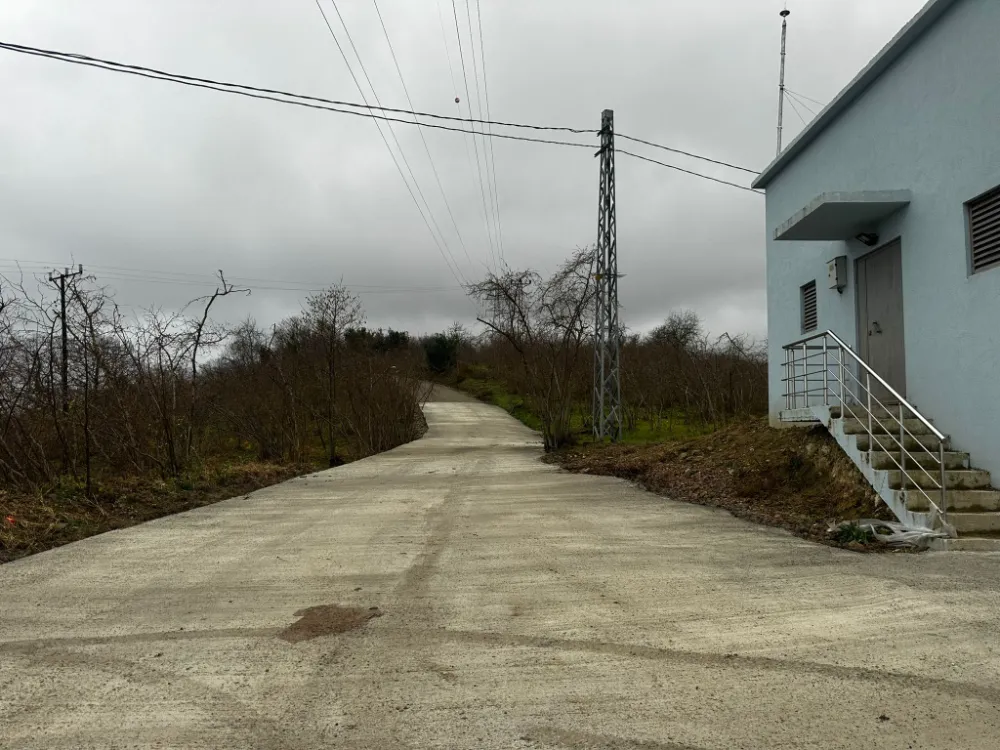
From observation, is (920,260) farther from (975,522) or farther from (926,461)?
(975,522)

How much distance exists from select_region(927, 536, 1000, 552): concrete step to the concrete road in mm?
317

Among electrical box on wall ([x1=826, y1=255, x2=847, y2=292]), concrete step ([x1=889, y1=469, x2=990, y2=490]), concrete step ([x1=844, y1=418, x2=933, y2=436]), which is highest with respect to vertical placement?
electrical box on wall ([x1=826, y1=255, x2=847, y2=292])

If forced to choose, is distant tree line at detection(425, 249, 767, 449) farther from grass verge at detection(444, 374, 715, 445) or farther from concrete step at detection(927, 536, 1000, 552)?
concrete step at detection(927, 536, 1000, 552)

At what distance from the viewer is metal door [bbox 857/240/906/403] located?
9875 millimetres

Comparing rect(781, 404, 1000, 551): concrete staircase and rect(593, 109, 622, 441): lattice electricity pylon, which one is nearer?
rect(781, 404, 1000, 551): concrete staircase

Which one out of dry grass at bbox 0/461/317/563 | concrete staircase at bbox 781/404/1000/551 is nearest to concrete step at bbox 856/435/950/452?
concrete staircase at bbox 781/404/1000/551

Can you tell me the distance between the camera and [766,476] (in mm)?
10094

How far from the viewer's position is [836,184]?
37.4 ft

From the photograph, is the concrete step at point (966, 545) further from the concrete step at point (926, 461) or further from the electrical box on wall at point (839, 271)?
the electrical box on wall at point (839, 271)

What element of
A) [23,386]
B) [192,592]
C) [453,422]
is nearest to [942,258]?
[192,592]

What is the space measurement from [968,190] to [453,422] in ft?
115

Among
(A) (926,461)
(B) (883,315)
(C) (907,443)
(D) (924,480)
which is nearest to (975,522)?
(D) (924,480)

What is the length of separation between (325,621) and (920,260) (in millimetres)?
8562

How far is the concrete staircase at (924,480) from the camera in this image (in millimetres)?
6957
